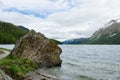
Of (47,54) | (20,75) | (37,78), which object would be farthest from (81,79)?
(47,54)

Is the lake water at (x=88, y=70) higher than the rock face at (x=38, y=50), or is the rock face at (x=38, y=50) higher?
the rock face at (x=38, y=50)

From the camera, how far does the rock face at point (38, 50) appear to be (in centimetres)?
4219

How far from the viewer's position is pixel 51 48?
148 feet

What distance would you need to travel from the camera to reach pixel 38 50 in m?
43.4

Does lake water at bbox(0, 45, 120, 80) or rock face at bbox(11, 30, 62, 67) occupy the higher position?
rock face at bbox(11, 30, 62, 67)

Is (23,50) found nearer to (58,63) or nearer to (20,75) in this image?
(58,63)

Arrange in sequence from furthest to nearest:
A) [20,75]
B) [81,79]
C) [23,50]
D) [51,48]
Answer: [51,48] → [23,50] → [81,79] → [20,75]

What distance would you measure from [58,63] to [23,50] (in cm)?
743

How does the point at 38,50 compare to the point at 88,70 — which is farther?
the point at 38,50

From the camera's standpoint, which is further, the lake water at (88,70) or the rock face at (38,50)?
the rock face at (38,50)

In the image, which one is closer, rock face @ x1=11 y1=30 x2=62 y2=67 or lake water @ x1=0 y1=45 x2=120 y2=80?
lake water @ x1=0 y1=45 x2=120 y2=80

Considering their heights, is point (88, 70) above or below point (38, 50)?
below

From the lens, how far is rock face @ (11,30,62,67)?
42188 mm

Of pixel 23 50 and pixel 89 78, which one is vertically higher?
pixel 23 50
